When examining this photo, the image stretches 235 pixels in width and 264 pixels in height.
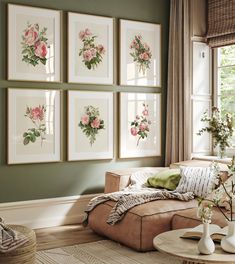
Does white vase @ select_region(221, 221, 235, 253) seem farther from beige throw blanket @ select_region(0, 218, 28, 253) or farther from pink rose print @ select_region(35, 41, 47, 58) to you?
pink rose print @ select_region(35, 41, 47, 58)

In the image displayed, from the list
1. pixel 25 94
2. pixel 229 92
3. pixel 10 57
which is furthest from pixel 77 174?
pixel 229 92

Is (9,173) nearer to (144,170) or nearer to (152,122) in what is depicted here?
(144,170)

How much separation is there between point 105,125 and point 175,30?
4.84 ft

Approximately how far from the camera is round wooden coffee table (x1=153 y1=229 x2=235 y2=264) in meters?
2.77

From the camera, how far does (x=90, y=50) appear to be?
534cm

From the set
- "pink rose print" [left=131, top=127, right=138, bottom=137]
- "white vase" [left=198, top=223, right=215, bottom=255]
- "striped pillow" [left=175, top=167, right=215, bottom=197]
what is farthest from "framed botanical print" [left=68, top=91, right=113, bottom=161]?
"white vase" [left=198, top=223, right=215, bottom=255]

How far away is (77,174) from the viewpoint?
5.33m

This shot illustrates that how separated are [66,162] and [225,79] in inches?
88.4

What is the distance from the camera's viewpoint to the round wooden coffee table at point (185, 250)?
2.77 m

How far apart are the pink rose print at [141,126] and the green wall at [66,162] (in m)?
0.23

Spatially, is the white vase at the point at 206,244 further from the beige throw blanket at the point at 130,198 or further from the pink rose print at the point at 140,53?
the pink rose print at the point at 140,53

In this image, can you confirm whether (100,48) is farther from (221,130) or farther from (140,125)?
(221,130)

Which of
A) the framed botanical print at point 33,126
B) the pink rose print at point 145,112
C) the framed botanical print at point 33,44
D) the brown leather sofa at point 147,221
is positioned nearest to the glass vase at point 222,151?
the pink rose print at point 145,112

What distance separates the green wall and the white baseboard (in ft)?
0.21
